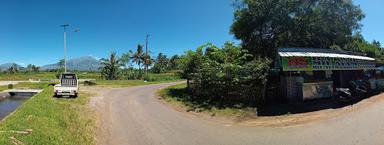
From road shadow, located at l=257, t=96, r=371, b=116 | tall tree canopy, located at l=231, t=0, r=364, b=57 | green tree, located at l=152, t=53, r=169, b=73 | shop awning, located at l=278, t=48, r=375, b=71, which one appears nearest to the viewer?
road shadow, located at l=257, t=96, r=371, b=116

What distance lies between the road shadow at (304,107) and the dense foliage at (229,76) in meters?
1.34

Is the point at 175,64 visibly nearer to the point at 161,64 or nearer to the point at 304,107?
the point at 304,107

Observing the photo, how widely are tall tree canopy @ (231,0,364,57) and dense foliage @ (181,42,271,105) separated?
5.78m

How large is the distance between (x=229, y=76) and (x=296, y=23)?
986 cm

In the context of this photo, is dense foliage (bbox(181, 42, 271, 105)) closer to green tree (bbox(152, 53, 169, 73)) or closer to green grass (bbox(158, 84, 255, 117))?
green grass (bbox(158, 84, 255, 117))

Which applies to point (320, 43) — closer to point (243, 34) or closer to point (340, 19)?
point (340, 19)

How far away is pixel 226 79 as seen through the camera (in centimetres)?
1431

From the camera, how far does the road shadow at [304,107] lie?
1169cm

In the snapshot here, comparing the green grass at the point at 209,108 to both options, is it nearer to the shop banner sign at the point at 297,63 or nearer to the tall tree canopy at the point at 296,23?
the shop banner sign at the point at 297,63

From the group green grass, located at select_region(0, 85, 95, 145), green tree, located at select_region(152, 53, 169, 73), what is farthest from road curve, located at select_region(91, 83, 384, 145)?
green tree, located at select_region(152, 53, 169, 73)

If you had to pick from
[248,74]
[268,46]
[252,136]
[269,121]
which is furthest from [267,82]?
[268,46]

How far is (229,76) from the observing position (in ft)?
46.6

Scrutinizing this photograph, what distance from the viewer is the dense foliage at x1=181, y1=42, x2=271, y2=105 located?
13703 millimetres

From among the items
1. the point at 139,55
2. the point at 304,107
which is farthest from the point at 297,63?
the point at 139,55
